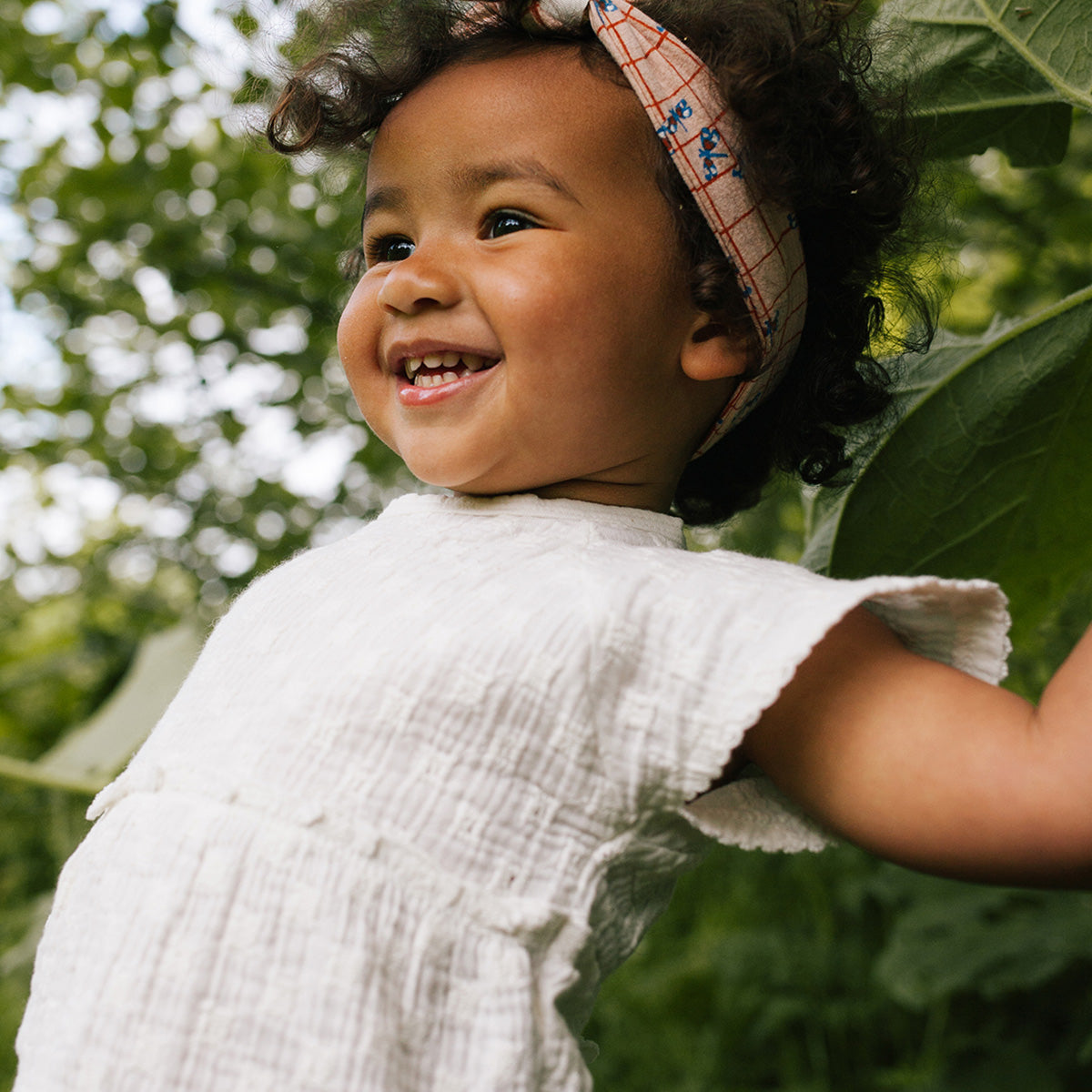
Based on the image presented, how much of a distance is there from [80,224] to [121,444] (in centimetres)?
64

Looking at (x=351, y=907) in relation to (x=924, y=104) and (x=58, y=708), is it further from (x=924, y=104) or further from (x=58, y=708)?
(x=58, y=708)

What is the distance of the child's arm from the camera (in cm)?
76

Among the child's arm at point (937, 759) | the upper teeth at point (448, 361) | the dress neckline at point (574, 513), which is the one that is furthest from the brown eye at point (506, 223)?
the child's arm at point (937, 759)

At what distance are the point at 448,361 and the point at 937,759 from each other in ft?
1.82

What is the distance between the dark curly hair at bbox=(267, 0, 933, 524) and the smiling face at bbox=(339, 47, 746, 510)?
43mm

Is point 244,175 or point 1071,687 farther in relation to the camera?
point 244,175

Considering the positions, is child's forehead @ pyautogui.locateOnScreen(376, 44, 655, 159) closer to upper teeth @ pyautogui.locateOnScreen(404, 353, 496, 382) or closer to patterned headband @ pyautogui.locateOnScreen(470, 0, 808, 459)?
patterned headband @ pyautogui.locateOnScreen(470, 0, 808, 459)

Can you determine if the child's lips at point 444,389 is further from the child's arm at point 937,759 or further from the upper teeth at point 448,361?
the child's arm at point 937,759

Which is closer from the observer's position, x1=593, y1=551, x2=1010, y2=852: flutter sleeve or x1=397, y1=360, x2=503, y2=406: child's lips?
x1=593, y1=551, x2=1010, y2=852: flutter sleeve

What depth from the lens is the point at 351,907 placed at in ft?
2.67

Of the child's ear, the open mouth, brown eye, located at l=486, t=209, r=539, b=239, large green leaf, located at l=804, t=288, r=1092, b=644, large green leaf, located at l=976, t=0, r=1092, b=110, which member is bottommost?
large green leaf, located at l=804, t=288, r=1092, b=644

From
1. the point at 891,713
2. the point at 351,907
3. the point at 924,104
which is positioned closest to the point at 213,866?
the point at 351,907

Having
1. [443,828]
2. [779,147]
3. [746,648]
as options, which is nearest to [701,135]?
[779,147]

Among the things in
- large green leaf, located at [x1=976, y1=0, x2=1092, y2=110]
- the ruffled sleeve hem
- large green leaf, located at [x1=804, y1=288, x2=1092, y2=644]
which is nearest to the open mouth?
the ruffled sleeve hem
